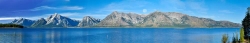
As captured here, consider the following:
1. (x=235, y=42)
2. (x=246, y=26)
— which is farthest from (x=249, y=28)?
(x=235, y=42)

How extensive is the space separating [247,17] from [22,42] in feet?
216

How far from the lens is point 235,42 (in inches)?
2282

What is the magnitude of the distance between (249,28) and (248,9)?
4.92 metres

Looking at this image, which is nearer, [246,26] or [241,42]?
[241,42]

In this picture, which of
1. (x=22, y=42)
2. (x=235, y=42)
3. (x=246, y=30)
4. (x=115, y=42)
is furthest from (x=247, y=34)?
(x=22, y=42)

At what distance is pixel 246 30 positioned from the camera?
2805 inches

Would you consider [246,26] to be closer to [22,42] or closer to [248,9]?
[248,9]

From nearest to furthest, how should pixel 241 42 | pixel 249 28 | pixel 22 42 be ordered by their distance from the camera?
pixel 241 42
pixel 249 28
pixel 22 42

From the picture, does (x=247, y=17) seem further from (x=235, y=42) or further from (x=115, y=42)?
(x=115, y=42)

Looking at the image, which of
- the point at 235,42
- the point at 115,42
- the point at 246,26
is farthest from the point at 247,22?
the point at 115,42

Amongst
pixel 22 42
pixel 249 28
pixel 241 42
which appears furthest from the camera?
pixel 22 42

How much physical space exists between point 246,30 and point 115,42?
40.7 m

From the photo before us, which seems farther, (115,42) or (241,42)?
(115,42)

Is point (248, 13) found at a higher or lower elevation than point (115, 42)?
higher
